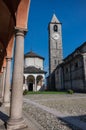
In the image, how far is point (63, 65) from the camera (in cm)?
4616

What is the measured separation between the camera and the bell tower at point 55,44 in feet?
173

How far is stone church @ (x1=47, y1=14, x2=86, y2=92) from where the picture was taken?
33.7 metres

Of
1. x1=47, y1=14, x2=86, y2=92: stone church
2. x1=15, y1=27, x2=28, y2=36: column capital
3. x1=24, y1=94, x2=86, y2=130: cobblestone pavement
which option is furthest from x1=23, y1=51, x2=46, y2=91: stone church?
x1=15, y1=27, x2=28, y2=36: column capital

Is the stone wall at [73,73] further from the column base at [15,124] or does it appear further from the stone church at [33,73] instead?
the column base at [15,124]

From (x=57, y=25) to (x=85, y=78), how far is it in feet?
101

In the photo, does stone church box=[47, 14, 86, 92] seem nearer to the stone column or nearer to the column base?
the stone column

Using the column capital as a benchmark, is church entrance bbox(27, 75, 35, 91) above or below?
below

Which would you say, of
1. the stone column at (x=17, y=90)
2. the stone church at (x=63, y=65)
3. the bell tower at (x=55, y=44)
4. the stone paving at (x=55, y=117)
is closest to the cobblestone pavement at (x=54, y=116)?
the stone paving at (x=55, y=117)

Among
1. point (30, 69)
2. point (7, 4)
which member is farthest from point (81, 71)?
point (7, 4)

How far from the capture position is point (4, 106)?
31.7 ft

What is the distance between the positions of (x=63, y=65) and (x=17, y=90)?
41.7 m

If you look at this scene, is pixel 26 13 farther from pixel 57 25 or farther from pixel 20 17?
pixel 57 25

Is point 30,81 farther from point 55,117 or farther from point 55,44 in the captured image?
point 55,117

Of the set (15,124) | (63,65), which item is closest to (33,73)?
(63,65)
